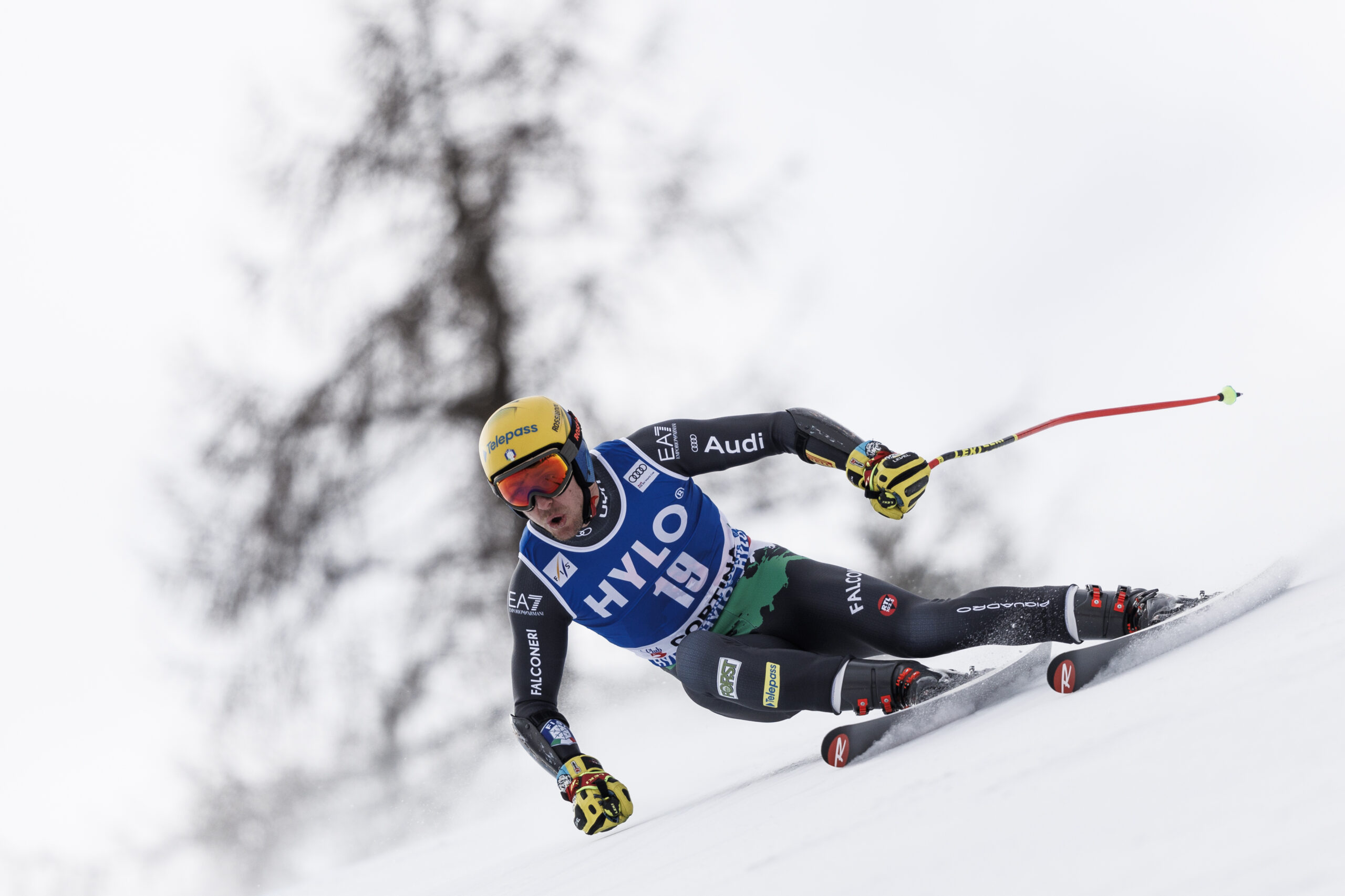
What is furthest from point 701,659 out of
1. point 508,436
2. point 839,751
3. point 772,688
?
point 508,436

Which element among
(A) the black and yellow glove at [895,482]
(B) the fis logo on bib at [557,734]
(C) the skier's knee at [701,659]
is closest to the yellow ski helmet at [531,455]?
(C) the skier's knee at [701,659]

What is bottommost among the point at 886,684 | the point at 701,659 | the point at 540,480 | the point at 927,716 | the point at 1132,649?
the point at 1132,649

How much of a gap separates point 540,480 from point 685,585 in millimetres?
630

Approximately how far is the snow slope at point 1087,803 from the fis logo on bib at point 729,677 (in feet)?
0.91

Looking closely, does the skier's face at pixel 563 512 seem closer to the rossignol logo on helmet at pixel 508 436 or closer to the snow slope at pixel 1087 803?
the rossignol logo on helmet at pixel 508 436

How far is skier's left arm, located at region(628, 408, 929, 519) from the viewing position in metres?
3.50

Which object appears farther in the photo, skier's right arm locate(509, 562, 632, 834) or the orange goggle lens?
skier's right arm locate(509, 562, 632, 834)

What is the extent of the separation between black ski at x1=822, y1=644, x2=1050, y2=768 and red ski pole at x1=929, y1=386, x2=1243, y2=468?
0.70 metres

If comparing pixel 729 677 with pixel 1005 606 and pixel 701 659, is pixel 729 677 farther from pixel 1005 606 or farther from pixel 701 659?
pixel 1005 606

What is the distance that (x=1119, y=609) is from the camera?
9.12 ft

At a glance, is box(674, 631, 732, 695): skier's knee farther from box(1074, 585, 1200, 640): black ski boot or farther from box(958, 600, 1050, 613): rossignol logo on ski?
box(1074, 585, 1200, 640): black ski boot

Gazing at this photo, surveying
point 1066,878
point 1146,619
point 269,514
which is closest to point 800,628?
point 1146,619

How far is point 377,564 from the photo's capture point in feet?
32.2

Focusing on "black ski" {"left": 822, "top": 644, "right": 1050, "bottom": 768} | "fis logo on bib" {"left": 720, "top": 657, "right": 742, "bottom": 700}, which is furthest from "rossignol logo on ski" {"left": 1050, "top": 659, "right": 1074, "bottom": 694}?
"fis logo on bib" {"left": 720, "top": 657, "right": 742, "bottom": 700}
